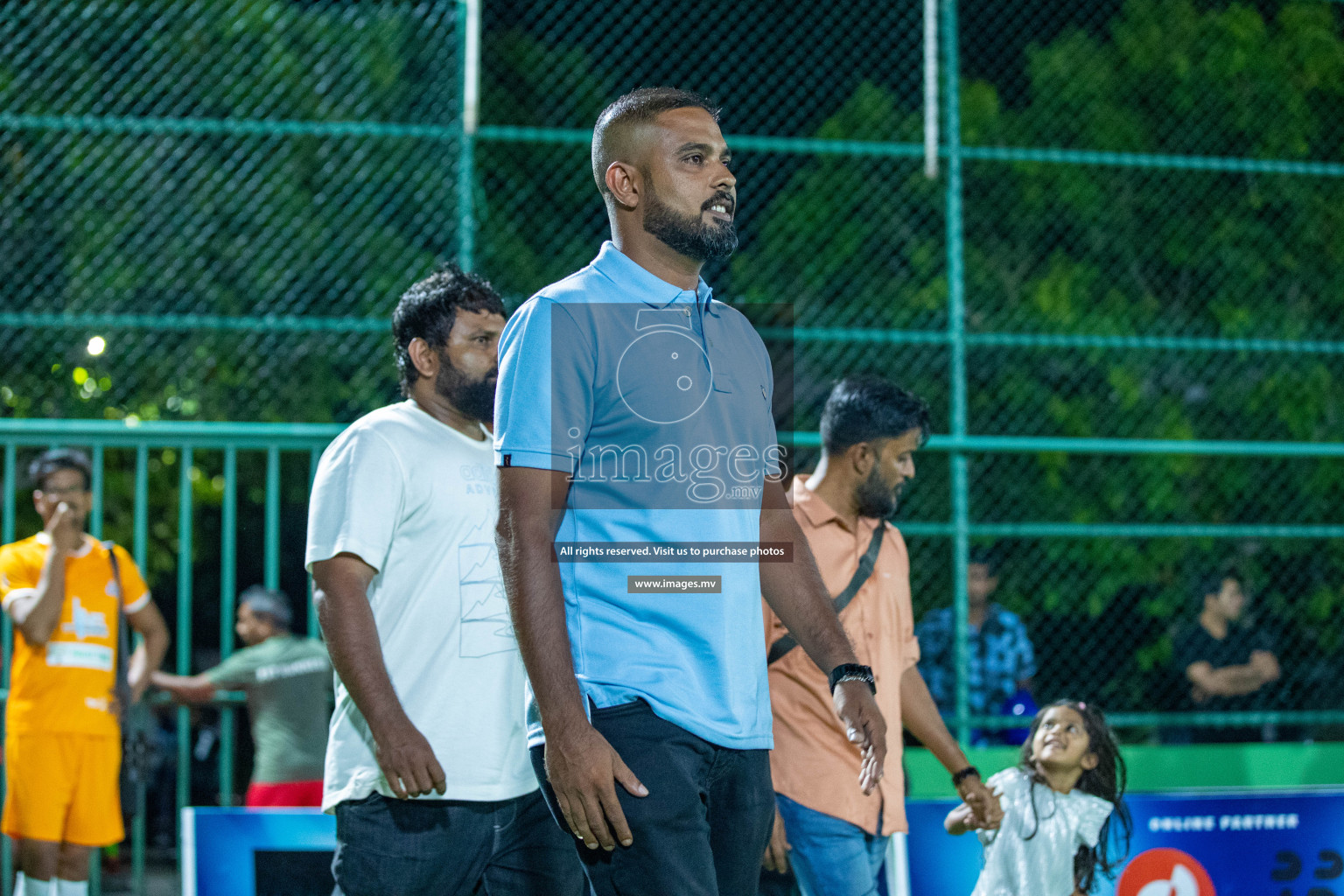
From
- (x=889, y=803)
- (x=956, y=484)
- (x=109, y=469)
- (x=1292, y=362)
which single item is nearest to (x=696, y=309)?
(x=889, y=803)

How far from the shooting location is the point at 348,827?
10.0ft

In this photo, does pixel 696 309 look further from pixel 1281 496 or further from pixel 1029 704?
pixel 1281 496

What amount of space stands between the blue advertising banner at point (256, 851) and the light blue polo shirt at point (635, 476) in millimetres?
2357

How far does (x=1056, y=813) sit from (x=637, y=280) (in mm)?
2516

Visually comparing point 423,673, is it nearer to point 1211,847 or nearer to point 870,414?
point 870,414

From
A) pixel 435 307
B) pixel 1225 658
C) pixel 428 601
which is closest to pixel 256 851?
pixel 428 601

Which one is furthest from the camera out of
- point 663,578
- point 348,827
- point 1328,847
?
point 1328,847

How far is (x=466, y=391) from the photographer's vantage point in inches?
132

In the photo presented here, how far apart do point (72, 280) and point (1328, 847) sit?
29.9 ft

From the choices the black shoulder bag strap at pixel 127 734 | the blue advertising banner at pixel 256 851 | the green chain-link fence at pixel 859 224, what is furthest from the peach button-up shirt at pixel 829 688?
the green chain-link fence at pixel 859 224

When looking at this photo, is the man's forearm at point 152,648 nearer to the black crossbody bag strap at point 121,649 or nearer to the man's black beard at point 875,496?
the black crossbody bag strap at point 121,649

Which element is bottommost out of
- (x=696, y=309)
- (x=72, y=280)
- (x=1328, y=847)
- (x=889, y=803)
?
(x=1328, y=847)

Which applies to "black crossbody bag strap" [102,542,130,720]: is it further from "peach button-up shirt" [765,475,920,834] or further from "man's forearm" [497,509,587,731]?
"man's forearm" [497,509,587,731]

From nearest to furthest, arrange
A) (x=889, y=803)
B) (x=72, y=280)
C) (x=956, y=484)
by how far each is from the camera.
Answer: (x=889, y=803) < (x=956, y=484) < (x=72, y=280)
